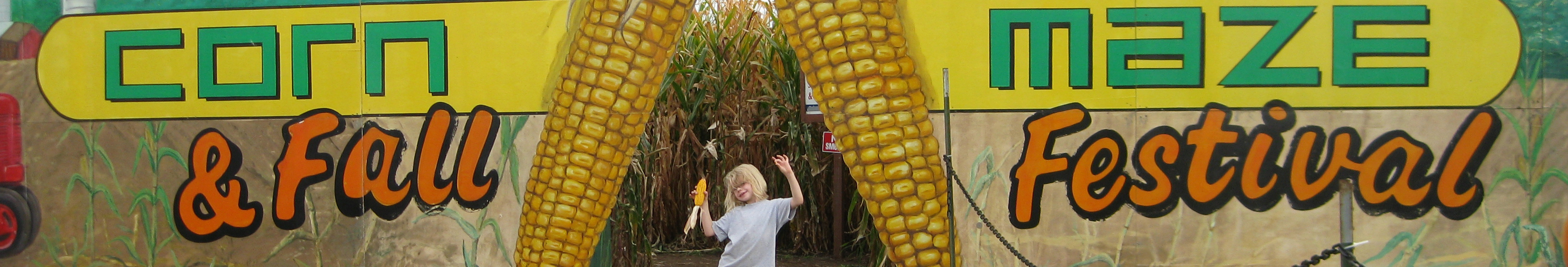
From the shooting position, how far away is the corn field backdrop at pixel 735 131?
21.8ft

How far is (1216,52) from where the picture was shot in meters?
4.18

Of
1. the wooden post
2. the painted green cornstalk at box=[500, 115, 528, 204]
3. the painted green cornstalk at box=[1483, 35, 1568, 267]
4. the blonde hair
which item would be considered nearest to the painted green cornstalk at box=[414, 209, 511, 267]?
the painted green cornstalk at box=[500, 115, 528, 204]

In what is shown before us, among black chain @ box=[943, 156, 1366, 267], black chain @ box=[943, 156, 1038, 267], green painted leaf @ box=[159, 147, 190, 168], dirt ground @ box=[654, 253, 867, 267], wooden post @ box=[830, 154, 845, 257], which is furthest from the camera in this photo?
dirt ground @ box=[654, 253, 867, 267]

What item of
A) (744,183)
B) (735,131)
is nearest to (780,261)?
(735,131)

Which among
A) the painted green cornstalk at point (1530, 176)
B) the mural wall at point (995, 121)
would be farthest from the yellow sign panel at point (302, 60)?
the painted green cornstalk at point (1530, 176)

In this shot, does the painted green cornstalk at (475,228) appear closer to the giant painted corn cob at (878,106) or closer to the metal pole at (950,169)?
the giant painted corn cob at (878,106)

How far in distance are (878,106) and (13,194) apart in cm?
461

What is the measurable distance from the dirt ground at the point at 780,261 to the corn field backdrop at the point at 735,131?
0.29 ft

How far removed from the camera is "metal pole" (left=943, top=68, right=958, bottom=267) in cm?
374

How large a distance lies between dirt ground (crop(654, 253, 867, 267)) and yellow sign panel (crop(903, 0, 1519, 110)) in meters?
2.98

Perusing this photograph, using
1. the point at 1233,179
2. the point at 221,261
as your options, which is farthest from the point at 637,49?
the point at 1233,179

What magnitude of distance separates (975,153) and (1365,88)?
5.97 feet

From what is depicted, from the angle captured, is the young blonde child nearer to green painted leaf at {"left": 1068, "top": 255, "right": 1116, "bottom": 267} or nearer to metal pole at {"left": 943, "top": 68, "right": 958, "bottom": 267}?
metal pole at {"left": 943, "top": 68, "right": 958, "bottom": 267}

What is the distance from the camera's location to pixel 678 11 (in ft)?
14.4
